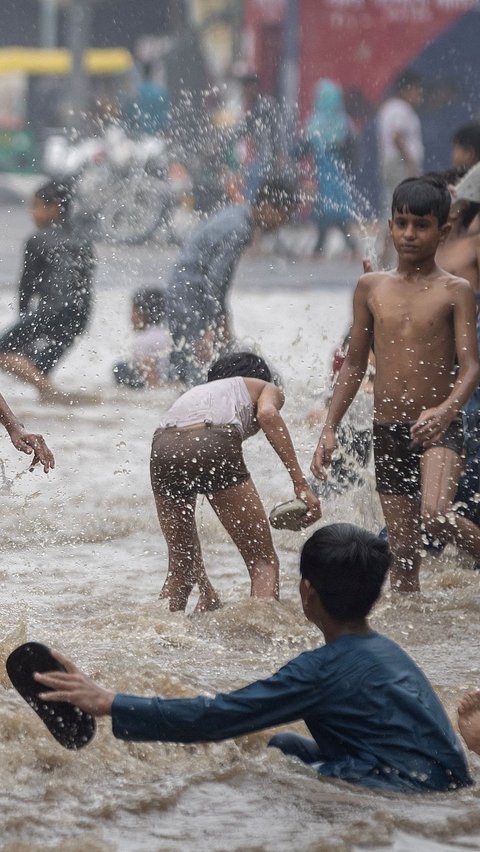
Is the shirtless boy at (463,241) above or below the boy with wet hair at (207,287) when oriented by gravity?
above

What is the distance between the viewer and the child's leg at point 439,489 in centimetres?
522

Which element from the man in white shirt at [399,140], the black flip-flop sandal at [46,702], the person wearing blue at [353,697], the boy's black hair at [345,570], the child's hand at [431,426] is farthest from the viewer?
the man in white shirt at [399,140]

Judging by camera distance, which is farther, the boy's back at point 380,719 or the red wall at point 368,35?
the red wall at point 368,35

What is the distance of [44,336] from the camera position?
32.6 ft

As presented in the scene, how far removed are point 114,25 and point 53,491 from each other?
2479cm

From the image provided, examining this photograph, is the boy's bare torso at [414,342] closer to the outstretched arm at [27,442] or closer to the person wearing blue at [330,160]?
the outstretched arm at [27,442]

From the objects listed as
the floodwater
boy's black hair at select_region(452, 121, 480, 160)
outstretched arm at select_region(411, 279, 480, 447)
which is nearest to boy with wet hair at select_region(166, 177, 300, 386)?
the floodwater

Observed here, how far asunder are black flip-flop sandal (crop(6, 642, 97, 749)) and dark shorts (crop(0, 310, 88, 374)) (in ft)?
21.6

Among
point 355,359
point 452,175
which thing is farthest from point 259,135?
point 355,359

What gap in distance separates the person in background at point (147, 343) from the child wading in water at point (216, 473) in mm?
4740

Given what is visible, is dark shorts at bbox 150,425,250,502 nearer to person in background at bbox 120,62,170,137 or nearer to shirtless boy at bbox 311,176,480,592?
shirtless boy at bbox 311,176,480,592

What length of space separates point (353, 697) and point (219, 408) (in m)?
2.05

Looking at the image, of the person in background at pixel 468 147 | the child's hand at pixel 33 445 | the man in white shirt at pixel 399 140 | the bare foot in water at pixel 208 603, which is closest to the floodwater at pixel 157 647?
the bare foot in water at pixel 208 603

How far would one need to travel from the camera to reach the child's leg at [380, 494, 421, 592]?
5.53 m
